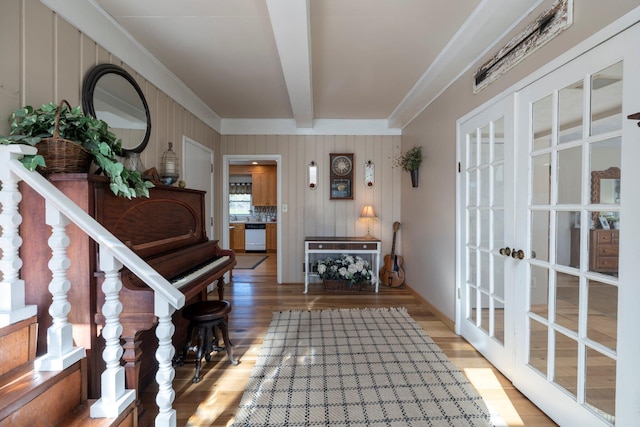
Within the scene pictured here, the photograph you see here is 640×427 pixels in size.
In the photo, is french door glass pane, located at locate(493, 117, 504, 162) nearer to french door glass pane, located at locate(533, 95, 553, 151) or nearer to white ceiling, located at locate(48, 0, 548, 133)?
french door glass pane, located at locate(533, 95, 553, 151)

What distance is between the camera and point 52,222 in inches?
45.4

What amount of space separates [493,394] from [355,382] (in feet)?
2.90

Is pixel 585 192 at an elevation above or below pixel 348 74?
below

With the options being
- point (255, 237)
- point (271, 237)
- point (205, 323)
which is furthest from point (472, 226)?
point (255, 237)

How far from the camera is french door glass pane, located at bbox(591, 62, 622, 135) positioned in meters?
1.21

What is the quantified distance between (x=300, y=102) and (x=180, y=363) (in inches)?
110

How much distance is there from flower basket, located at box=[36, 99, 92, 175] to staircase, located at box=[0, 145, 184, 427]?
102 mm

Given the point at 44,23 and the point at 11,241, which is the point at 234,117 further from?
the point at 11,241

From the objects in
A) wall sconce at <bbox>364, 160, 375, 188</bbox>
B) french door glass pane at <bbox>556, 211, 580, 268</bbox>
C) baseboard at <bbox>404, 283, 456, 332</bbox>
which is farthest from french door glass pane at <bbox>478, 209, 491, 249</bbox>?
A: wall sconce at <bbox>364, 160, 375, 188</bbox>

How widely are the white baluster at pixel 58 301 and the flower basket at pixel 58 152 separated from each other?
0.25m

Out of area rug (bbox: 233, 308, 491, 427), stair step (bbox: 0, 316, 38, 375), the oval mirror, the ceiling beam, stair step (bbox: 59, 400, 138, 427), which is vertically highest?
the ceiling beam

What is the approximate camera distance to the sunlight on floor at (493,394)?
155 cm

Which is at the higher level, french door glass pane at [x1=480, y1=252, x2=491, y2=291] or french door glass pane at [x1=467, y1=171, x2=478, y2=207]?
french door glass pane at [x1=467, y1=171, x2=478, y2=207]

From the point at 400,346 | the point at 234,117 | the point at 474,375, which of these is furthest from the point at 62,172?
the point at 234,117
